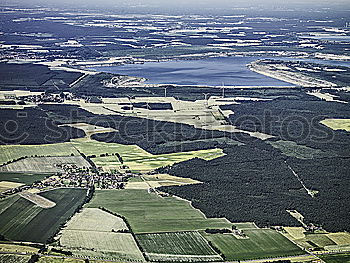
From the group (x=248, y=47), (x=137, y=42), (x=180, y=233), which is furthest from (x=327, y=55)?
(x=180, y=233)

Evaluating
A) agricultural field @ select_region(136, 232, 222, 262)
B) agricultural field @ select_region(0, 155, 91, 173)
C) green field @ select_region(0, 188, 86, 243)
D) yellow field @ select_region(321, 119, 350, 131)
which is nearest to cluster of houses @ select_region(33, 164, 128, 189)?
agricultural field @ select_region(0, 155, 91, 173)

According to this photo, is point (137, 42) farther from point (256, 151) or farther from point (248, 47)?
point (256, 151)

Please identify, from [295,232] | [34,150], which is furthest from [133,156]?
[295,232]

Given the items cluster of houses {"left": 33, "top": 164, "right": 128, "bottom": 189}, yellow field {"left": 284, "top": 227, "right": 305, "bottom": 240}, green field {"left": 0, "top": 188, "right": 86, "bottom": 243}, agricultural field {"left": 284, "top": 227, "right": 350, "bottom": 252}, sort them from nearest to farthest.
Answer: agricultural field {"left": 284, "top": 227, "right": 350, "bottom": 252} → green field {"left": 0, "top": 188, "right": 86, "bottom": 243} → yellow field {"left": 284, "top": 227, "right": 305, "bottom": 240} → cluster of houses {"left": 33, "top": 164, "right": 128, "bottom": 189}

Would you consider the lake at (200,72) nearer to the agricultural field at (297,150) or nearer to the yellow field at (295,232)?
the agricultural field at (297,150)

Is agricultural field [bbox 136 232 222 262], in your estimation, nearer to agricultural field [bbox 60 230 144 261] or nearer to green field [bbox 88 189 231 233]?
agricultural field [bbox 60 230 144 261]

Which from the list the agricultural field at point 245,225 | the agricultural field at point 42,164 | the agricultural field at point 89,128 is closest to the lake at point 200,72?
the agricultural field at point 89,128

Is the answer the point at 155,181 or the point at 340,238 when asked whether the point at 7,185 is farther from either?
the point at 340,238
